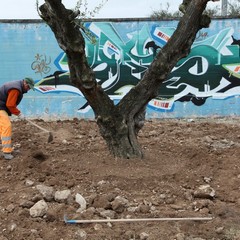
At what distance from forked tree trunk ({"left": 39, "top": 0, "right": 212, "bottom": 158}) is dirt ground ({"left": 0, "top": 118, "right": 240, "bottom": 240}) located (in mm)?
400

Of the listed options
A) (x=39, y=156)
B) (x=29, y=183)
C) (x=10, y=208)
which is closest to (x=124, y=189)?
(x=29, y=183)

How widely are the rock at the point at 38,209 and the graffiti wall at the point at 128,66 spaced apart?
7354mm

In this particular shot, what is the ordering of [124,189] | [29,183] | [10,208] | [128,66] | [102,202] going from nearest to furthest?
[10,208] < [102,202] < [124,189] < [29,183] < [128,66]

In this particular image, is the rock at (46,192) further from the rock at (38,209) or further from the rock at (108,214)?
the rock at (108,214)

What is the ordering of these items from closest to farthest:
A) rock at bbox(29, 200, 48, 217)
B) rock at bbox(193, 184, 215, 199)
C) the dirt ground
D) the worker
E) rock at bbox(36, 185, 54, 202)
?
the dirt ground
rock at bbox(29, 200, 48, 217)
rock at bbox(36, 185, 54, 202)
rock at bbox(193, 184, 215, 199)
the worker

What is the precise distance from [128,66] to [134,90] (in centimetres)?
578

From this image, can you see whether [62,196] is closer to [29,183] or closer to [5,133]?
[29,183]

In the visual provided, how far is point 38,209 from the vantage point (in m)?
4.97

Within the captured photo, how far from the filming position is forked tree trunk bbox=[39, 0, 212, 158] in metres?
5.74

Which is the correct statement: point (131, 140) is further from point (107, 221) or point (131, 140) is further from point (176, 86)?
point (176, 86)

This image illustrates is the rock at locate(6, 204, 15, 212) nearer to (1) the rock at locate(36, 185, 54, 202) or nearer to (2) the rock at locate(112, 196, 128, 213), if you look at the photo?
(1) the rock at locate(36, 185, 54, 202)

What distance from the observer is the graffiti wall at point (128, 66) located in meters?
12.0

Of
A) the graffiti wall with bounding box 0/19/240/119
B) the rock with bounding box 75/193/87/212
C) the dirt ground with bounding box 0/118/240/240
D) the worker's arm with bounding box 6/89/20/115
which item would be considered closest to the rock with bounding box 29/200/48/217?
the dirt ground with bounding box 0/118/240/240

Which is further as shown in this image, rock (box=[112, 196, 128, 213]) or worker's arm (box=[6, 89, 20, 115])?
worker's arm (box=[6, 89, 20, 115])
